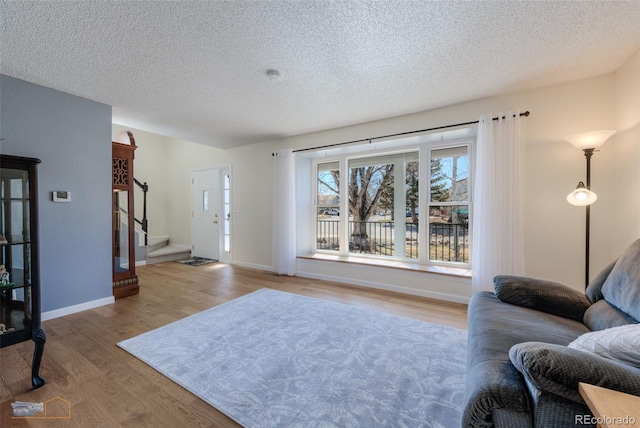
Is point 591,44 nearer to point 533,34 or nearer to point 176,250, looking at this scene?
point 533,34

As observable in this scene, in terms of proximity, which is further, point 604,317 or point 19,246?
point 19,246

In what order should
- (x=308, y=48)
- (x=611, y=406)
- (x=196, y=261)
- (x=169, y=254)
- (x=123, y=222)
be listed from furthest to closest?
(x=169, y=254)
(x=196, y=261)
(x=123, y=222)
(x=308, y=48)
(x=611, y=406)

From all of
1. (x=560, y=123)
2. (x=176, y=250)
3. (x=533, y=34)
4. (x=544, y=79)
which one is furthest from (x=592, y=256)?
(x=176, y=250)

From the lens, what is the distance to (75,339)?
6.89 feet

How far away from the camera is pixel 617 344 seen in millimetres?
871

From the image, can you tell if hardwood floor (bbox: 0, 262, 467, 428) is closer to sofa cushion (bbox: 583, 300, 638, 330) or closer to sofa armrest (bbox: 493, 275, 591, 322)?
sofa armrest (bbox: 493, 275, 591, 322)

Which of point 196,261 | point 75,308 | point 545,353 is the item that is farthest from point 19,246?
point 196,261

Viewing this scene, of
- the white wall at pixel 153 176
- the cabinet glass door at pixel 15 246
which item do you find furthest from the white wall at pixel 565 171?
the white wall at pixel 153 176

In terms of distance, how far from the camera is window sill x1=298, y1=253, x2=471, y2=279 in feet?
10.2

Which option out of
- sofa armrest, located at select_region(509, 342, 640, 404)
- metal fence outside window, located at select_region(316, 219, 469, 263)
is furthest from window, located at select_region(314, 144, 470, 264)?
sofa armrest, located at select_region(509, 342, 640, 404)

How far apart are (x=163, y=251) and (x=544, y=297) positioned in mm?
6111

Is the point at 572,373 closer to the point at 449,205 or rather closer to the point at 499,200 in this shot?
the point at 499,200

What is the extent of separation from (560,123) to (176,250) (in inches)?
259

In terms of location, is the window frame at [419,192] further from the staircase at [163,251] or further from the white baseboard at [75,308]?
the staircase at [163,251]
